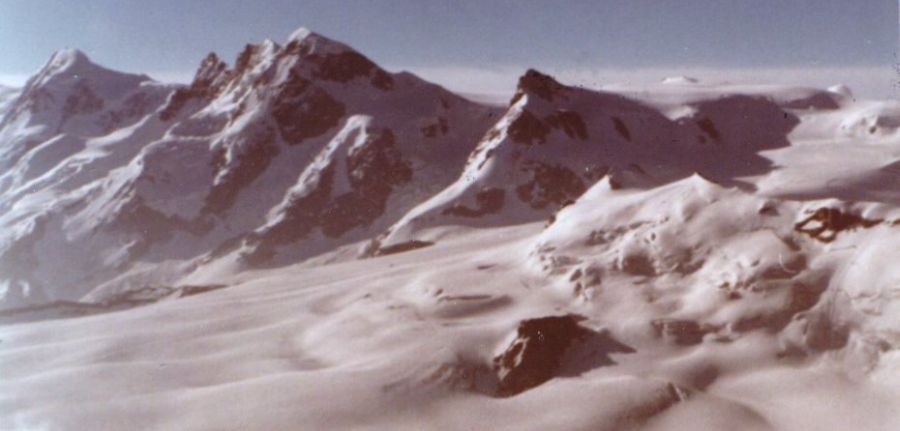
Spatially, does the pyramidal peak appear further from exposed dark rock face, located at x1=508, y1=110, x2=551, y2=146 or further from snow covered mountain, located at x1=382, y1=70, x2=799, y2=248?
exposed dark rock face, located at x1=508, y1=110, x2=551, y2=146

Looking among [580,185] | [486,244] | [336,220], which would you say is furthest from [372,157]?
[486,244]

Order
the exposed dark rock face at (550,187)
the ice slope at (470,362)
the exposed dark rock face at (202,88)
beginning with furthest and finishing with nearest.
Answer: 1. the exposed dark rock face at (202,88)
2. the exposed dark rock face at (550,187)
3. the ice slope at (470,362)

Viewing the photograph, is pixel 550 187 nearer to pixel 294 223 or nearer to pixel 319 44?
pixel 294 223

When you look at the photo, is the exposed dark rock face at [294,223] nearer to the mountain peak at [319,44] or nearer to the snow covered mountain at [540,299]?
the snow covered mountain at [540,299]

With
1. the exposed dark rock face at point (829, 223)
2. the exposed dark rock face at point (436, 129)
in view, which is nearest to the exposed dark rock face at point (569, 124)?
the exposed dark rock face at point (436, 129)

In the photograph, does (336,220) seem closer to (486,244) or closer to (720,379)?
(486,244)

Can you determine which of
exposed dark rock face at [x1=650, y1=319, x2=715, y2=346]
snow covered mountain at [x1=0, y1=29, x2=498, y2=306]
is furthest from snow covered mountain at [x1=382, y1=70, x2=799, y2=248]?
exposed dark rock face at [x1=650, y1=319, x2=715, y2=346]

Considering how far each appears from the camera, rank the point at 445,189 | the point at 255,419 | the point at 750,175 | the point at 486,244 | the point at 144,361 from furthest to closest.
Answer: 1. the point at 445,189
2. the point at 750,175
3. the point at 486,244
4. the point at 144,361
5. the point at 255,419
